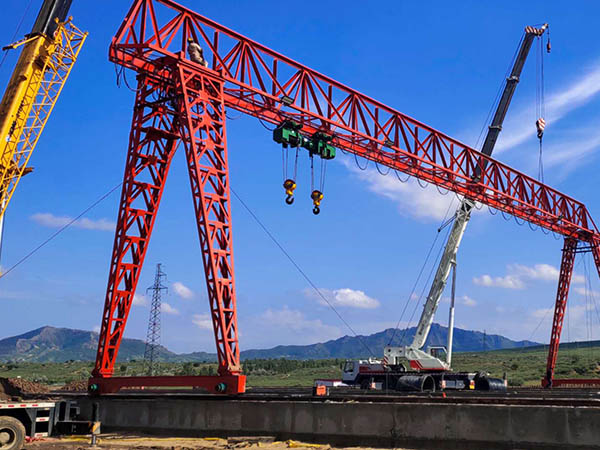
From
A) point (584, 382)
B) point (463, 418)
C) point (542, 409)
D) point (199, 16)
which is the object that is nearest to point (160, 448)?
point (463, 418)

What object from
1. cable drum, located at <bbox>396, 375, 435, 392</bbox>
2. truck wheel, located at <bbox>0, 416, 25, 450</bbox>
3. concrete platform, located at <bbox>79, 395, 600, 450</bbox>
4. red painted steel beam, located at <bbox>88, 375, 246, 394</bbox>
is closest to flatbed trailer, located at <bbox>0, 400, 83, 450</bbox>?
truck wheel, located at <bbox>0, 416, 25, 450</bbox>

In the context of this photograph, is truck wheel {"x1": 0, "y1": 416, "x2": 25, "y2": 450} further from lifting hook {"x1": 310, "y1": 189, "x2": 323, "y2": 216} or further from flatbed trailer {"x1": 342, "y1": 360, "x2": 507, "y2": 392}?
flatbed trailer {"x1": 342, "y1": 360, "x2": 507, "y2": 392}

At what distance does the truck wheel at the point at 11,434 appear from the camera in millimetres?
14609

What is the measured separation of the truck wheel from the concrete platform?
17.6ft

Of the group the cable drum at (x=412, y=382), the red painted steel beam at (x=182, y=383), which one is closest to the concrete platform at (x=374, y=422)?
the red painted steel beam at (x=182, y=383)

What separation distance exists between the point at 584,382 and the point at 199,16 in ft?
123

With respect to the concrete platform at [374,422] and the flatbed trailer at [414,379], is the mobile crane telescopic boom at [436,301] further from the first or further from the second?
the concrete platform at [374,422]

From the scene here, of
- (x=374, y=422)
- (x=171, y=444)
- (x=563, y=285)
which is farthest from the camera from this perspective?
(x=563, y=285)

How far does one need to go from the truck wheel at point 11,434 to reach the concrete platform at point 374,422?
17.6ft

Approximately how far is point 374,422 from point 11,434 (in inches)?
345

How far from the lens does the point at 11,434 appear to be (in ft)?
48.5

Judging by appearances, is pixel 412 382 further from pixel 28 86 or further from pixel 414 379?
pixel 28 86

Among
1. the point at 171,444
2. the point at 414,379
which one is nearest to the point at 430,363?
the point at 414,379

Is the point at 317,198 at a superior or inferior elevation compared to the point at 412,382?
superior
